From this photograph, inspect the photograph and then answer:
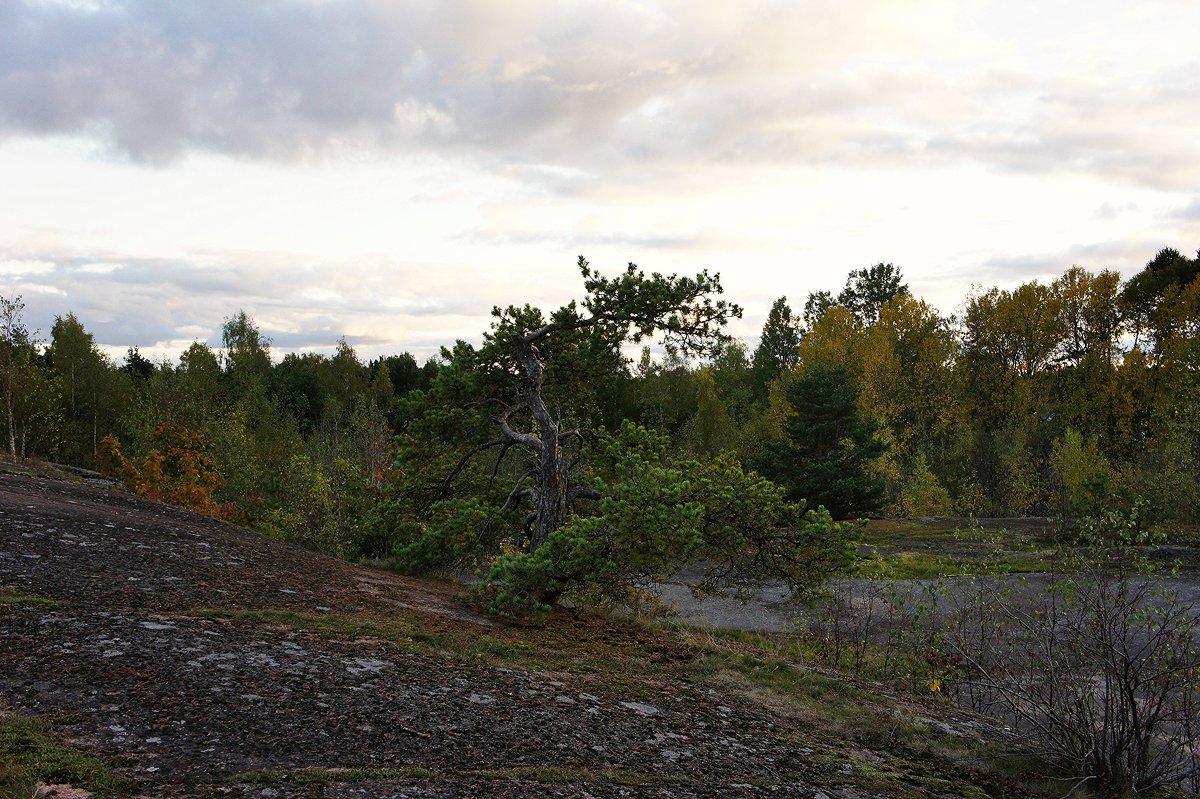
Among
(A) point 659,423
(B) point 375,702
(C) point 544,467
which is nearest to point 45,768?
(B) point 375,702

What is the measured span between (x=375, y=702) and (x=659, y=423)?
44564 mm

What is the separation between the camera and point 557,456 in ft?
31.1

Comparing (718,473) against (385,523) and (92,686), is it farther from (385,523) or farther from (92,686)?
(92,686)

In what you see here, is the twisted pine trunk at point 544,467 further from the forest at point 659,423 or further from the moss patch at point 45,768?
the moss patch at point 45,768

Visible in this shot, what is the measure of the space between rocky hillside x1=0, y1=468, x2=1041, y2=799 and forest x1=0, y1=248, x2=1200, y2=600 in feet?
6.53

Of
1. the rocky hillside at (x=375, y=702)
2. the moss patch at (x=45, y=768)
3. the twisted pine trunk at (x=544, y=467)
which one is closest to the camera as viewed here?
the moss patch at (x=45, y=768)

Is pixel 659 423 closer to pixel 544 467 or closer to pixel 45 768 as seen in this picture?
pixel 544 467

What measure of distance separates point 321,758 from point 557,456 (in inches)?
238

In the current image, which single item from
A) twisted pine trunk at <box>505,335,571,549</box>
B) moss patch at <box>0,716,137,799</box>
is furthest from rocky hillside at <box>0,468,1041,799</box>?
twisted pine trunk at <box>505,335,571,549</box>

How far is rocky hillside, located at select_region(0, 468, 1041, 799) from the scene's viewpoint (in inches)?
139

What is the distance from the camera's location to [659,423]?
48625 mm

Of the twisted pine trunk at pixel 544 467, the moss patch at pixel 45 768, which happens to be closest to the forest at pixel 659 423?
the twisted pine trunk at pixel 544 467

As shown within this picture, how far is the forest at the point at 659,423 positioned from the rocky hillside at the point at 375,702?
1991mm

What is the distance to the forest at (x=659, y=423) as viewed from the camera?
9.86m
